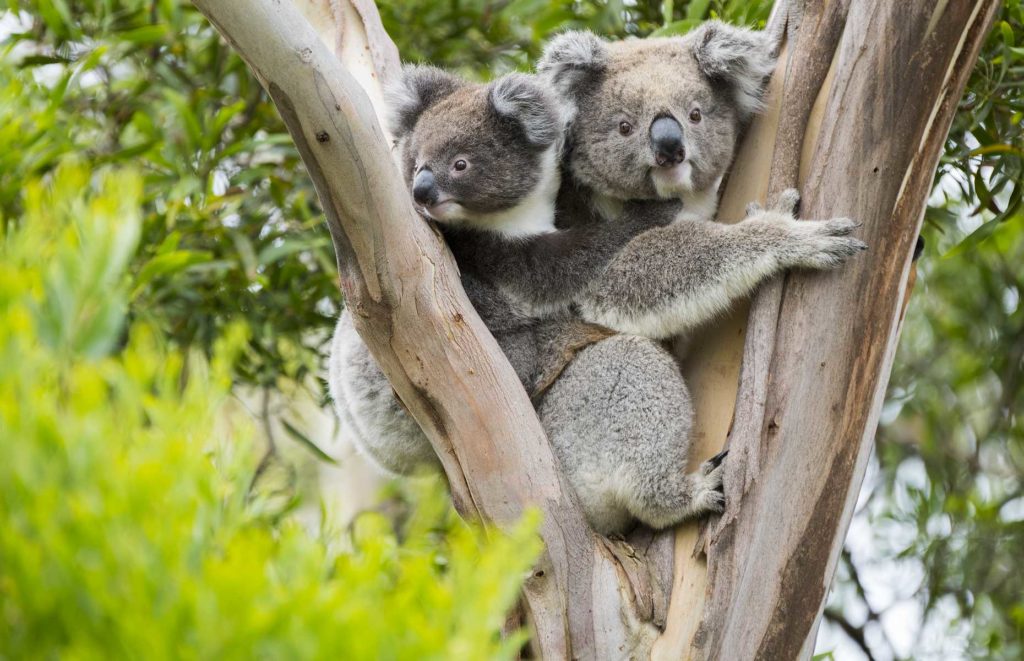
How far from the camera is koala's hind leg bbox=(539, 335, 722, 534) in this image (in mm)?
2727

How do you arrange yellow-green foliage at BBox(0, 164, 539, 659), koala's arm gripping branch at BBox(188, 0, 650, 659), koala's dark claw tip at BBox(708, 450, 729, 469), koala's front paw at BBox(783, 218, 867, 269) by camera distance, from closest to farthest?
1. yellow-green foliage at BBox(0, 164, 539, 659)
2. koala's arm gripping branch at BBox(188, 0, 650, 659)
3. koala's front paw at BBox(783, 218, 867, 269)
4. koala's dark claw tip at BBox(708, 450, 729, 469)

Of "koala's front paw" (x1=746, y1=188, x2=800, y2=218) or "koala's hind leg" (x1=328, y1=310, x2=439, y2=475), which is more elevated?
"koala's front paw" (x1=746, y1=188, x2=800, y2=218)

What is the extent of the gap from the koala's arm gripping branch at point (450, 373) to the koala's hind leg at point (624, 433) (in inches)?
8.6

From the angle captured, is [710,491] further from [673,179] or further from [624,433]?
[673,179]

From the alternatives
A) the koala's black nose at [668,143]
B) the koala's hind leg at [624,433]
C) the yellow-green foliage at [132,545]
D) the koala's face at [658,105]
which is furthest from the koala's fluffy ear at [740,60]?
the yellow-green foliage at [132,545]

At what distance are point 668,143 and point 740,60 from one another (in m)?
0.31

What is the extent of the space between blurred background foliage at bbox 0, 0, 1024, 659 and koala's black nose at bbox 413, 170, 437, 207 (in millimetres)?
912

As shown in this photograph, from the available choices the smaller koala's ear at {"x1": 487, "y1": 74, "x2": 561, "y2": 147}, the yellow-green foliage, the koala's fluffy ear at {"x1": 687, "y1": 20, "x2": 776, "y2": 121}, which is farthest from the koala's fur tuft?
the yellow-green foliage

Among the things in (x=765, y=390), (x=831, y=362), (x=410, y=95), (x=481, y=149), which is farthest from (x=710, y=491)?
(x=410, y=95)

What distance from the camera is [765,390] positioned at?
2.52 m

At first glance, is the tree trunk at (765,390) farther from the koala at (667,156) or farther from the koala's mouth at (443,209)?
the koala's mouth at (443,209)

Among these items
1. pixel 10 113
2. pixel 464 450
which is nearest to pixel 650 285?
pixel 464 450

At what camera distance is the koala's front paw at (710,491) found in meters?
2.58

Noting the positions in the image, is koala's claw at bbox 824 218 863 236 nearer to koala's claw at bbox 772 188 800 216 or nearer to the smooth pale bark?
the smooth pale bark
